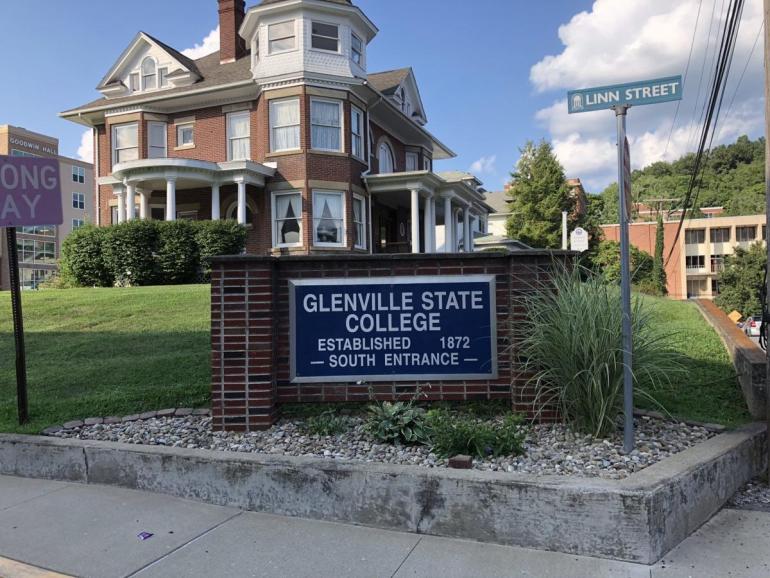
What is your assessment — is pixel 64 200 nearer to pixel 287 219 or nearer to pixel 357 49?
pixel 287 219

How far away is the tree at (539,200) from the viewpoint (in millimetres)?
44250

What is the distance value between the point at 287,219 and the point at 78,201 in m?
62.3

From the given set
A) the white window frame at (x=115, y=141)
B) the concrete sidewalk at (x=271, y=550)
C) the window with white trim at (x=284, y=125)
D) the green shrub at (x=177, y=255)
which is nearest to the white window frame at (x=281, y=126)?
the window with white trim at (x=284, y=125)

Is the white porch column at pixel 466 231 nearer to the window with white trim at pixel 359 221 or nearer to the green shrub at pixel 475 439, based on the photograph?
the window with white trim at pixel 359 221

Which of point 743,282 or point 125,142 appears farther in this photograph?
point 743,282

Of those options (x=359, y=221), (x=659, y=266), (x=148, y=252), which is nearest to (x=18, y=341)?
(x=148, y=252)

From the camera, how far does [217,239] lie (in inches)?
731

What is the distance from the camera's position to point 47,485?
512cm

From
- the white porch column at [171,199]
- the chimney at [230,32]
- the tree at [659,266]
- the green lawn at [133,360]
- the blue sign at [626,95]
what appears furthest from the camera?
→ the tree at [659,266]

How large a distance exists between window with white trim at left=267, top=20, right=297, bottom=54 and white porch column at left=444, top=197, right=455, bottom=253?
9236 mm

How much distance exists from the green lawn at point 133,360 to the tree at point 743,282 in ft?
124

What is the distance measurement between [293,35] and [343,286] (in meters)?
18.4

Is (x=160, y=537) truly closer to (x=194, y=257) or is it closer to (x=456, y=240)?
(x=194, y=257)

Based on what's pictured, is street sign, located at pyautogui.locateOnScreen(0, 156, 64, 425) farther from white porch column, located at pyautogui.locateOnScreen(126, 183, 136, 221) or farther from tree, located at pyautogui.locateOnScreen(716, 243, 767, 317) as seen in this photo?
tree, located at pyautogui.locateOnScreen(716, 243, 767, 317)
